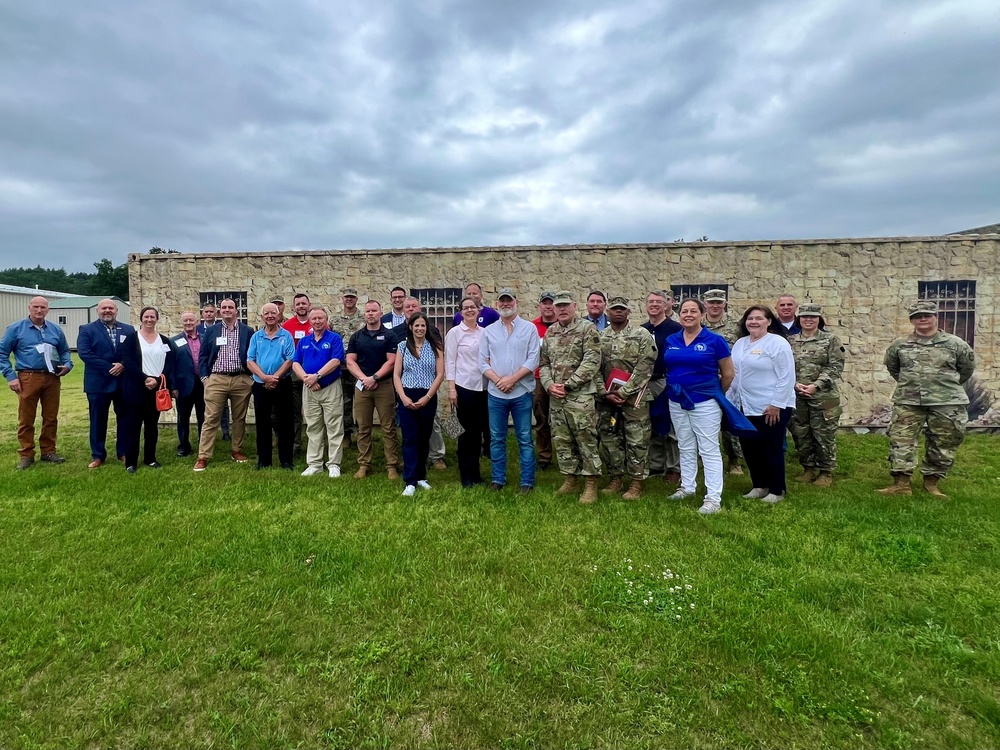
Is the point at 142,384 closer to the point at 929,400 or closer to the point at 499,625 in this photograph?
the point at 499,625

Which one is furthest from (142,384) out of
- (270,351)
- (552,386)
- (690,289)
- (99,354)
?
(690,289)

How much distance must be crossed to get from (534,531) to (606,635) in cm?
135

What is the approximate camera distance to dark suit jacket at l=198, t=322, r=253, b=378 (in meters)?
5.89

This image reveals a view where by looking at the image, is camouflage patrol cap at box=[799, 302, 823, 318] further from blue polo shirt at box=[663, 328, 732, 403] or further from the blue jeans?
the blue jeans

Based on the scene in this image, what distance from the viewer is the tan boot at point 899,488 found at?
4.85m

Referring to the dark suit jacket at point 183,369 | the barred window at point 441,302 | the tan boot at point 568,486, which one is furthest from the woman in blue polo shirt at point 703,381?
the dark suit jacket at point 183,369

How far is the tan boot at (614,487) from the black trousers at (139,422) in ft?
17.3

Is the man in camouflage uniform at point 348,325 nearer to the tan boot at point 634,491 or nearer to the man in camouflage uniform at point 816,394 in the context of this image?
the tan boot at point 634,491

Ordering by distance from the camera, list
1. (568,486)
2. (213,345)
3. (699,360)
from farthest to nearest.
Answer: (213,345)
(568,486)
(699,360)

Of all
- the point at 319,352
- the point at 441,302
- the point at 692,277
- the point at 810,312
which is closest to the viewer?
the point at 810,312

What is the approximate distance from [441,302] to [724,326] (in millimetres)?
4985

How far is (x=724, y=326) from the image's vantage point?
5.63 m

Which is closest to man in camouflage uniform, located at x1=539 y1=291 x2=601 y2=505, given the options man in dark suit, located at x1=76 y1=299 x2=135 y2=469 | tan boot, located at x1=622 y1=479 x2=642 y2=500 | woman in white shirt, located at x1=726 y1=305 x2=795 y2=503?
tan boot, located at x1=622 y1=479 x2=642 y2=500

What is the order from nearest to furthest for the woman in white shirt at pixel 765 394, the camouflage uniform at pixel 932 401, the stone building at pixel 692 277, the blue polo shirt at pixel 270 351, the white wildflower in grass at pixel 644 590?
the white wildflower in grass at pixel 644 590
the woman in white shirt at pixel 765 394
the camouflage uniform at pixel 932 401
the blue polo shirt at pixel 270 351
the stone building at pixel 692 277
